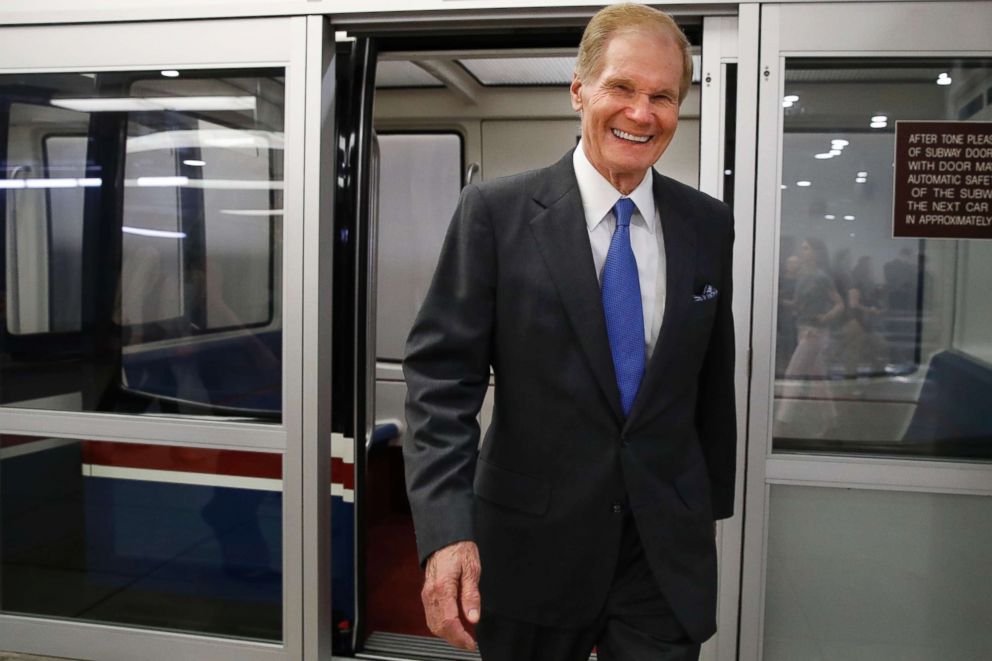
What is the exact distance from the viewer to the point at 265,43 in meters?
2.84

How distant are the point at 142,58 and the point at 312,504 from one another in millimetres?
1655

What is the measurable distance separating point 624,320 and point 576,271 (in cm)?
13

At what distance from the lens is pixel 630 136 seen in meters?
1.52

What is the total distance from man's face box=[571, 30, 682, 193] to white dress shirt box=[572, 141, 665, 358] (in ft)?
0.23

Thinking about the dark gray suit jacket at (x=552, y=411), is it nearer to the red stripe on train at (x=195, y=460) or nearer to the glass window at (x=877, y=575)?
the glass window at (x=877, y=575)

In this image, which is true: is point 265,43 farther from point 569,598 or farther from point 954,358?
point 954,358

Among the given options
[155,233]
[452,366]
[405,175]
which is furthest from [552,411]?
[405,175]

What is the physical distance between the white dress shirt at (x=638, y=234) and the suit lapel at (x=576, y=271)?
0.03 meters

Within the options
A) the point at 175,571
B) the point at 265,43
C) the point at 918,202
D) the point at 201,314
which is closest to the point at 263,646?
the point at 175,571

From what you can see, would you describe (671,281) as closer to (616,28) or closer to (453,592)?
(616,28)

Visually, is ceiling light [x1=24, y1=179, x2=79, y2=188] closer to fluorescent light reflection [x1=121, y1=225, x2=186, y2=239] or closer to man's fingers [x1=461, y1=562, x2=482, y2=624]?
fluorescent light reflection [x1=121, y1=225, x2=186, y2=239]

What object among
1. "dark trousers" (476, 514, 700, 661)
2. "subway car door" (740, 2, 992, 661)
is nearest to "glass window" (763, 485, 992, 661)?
"subway car door" (740, 2, 992, 661)

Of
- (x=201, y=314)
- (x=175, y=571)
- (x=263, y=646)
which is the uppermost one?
(x=201, y=314)

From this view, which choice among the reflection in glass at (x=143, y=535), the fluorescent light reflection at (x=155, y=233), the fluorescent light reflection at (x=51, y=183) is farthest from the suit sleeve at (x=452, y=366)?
the fluorescent light reflection at (x=51, y=183)
